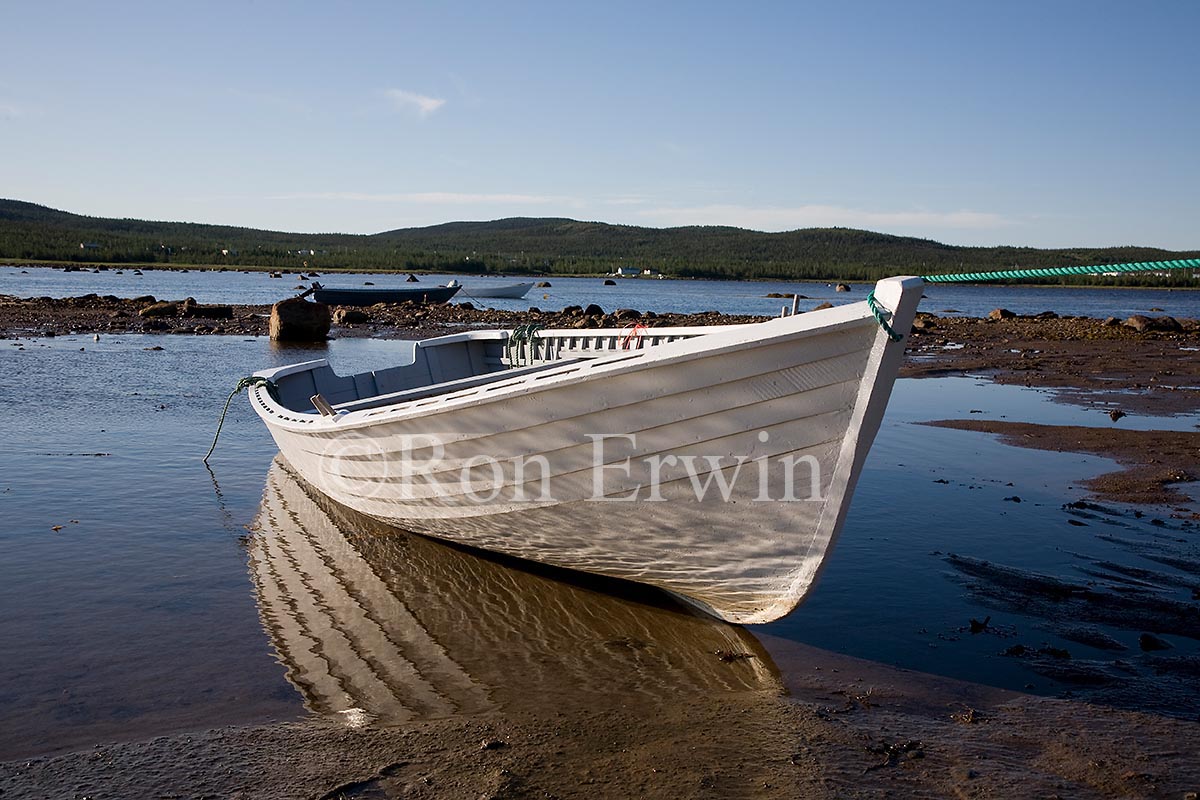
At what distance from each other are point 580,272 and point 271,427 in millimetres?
98954

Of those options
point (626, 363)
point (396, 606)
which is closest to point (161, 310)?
point (396, 606)

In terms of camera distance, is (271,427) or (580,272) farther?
(580,272)

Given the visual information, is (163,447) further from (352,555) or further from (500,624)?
(500,624)

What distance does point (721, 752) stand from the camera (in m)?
3.84

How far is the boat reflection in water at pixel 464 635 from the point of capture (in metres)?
4.45

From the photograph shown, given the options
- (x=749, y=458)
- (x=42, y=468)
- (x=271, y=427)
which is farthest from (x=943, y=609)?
(x=42, y=468)

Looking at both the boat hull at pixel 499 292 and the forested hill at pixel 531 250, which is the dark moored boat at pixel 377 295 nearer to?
the boat hull at pixel 499 292

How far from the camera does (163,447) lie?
32.0 ft

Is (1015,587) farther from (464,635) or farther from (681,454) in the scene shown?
(464,635)

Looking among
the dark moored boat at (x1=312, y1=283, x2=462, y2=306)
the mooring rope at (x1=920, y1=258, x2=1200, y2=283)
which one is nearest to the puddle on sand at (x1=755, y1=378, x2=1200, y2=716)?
the mooring rope at (x1=920, y1=258, x2=1200, y2=283)

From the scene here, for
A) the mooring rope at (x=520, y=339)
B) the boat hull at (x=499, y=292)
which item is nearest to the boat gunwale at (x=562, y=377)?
the mooring rope at (x=520, y=339)

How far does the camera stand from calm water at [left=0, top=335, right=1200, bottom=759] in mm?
4402

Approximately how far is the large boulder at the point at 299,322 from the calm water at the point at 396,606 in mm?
13625

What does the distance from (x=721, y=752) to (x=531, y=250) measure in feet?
475
